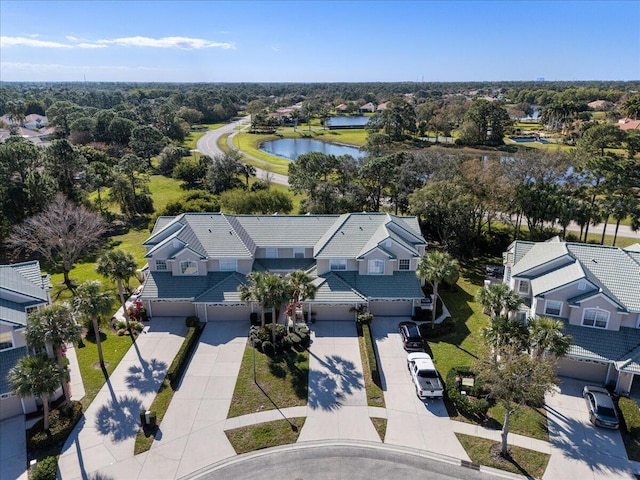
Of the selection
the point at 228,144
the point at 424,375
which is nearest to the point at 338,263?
the point at 424,375

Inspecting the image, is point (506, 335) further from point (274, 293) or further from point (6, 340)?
point (6, 340)

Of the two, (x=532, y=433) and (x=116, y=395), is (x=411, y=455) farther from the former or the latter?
(x=116, y=395)

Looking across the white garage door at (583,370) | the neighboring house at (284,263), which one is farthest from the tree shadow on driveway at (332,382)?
the white garage door at (583,370)

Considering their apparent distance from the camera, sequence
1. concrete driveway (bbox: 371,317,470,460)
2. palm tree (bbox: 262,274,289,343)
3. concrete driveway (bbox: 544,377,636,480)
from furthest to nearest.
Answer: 1. palm tree (bbox: 262,274,289,343)
2. concrete driveway (bbox: 371,317,470,460)
3. concrete driveway (bbox: 544,377,636,480)

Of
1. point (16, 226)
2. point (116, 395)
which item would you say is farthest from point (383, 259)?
point (16, 226)

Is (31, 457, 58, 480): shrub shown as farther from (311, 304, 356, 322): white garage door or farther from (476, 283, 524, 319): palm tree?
(476, 283, 524, 319): palm tree

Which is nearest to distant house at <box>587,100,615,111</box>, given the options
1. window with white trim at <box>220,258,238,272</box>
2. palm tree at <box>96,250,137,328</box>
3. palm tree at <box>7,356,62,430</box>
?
window with white trim at <box>220,258,238,272</box>
